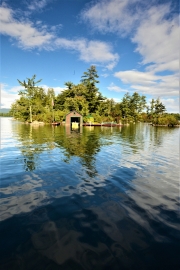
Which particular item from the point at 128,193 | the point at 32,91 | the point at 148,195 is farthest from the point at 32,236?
the point at 32,91

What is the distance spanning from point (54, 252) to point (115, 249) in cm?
149

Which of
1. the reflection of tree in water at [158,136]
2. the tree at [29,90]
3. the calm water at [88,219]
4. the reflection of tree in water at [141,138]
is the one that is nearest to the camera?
the calm water at [88,219]

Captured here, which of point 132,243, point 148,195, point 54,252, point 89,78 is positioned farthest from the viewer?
point 89,78

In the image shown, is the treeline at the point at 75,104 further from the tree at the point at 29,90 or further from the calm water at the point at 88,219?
the calm water at the point at 88,219

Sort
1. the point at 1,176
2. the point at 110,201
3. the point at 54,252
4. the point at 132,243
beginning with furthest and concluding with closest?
the point at 1,176 < the point at 110,201 < the point at 132,243 < the point at 54,252

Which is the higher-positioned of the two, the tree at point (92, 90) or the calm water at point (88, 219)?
the tree at point (92, 90)

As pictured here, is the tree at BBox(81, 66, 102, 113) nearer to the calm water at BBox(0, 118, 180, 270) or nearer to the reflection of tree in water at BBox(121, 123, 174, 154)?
the reflection of tree in water at BBox(121, 123, 174, 154)

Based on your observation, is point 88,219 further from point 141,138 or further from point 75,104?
point 75,104

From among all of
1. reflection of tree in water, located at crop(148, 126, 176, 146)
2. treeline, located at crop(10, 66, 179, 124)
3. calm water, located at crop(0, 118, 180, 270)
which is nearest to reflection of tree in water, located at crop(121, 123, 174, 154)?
reflection of tree in water, located at crop(148, 126, 176, 146)

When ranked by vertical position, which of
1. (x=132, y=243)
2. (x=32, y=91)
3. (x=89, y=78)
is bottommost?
(x=132, y=243)

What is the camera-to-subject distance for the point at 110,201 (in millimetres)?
6512

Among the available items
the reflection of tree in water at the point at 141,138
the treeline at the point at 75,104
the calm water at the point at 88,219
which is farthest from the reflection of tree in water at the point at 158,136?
the treeline at the point at 75,104

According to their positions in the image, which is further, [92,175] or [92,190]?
[92,175]

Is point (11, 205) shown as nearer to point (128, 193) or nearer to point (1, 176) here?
point (1, 176)
